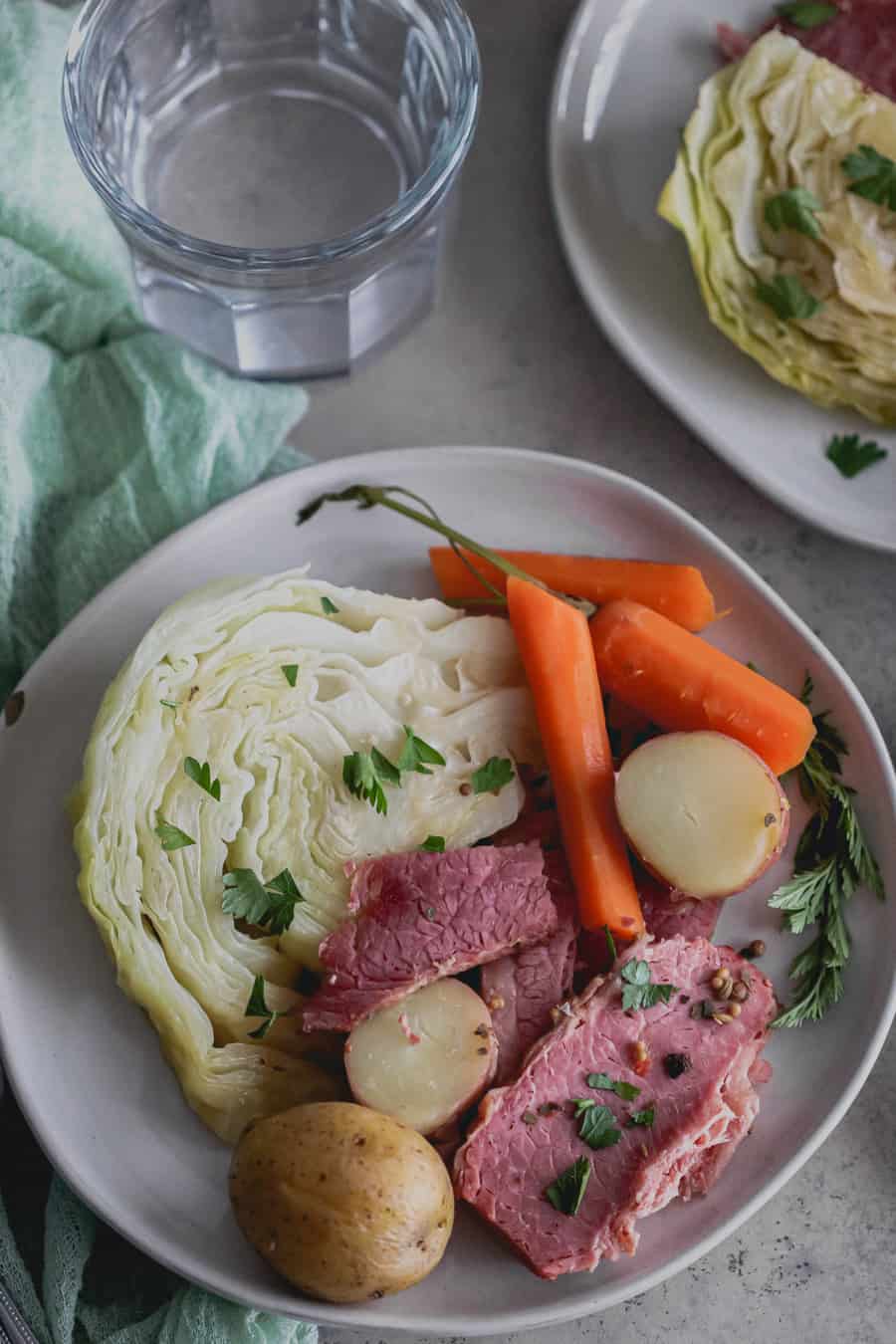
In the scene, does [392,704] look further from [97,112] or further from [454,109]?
[97,112]

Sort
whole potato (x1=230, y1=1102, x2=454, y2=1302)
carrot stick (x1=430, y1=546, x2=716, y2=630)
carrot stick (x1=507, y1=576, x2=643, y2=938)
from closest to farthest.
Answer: whole potato (x1=230, y1=1102, x2=454, y2=1302) → carrot stick (x1=507, y1=576, x2=643, y2=938) → carrot stick (x1=430, y1=546, x2=716, y2=630)

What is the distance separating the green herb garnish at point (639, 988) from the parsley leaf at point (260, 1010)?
435 mm

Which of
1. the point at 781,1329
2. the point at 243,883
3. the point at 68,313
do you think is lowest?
the point at 781,1329

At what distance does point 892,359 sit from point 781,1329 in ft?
4.45

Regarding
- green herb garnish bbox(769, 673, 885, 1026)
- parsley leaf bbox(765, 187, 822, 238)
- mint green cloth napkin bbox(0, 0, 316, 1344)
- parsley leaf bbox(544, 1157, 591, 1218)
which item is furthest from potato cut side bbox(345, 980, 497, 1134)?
parsley leaf bbox(765, 187, 822, 238)

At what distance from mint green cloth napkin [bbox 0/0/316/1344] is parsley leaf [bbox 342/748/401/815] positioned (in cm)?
49

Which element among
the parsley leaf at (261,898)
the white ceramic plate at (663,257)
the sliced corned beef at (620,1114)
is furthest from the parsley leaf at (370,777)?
the white ceramic plate at (663,257)

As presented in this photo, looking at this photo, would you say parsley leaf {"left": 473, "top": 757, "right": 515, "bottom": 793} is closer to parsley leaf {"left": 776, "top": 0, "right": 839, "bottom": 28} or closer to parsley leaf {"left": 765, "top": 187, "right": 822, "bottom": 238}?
parsley leaf {"left": 765, "top": 187, "right": 822, "bottom": 238}

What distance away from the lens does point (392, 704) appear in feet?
6.15

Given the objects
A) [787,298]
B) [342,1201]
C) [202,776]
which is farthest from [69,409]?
[342,1201]

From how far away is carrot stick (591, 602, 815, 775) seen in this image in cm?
191

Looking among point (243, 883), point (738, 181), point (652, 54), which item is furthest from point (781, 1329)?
point (652, 54)

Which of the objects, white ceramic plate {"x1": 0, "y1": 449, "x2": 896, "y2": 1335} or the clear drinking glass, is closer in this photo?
white ceramic plate {"x1": 0, "y1": 449, "x2": 896, "y2": 1335}

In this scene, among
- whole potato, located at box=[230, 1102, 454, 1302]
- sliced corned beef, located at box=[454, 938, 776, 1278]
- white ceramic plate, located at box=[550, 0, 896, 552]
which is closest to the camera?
whole potato, located at box=[230, 1102, 454, 1302]
